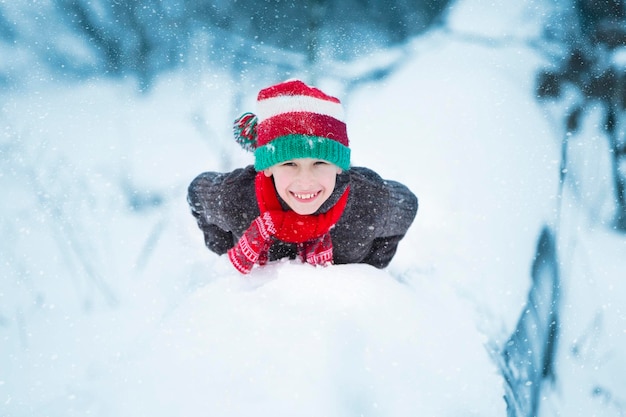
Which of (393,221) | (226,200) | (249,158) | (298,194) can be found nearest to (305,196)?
(298,194)

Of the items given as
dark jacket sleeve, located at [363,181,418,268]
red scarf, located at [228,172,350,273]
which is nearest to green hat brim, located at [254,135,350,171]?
red scarf, located at [228,172,350,273]

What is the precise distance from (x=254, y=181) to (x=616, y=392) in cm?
114

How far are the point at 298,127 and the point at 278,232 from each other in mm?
239

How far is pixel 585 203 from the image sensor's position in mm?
1758

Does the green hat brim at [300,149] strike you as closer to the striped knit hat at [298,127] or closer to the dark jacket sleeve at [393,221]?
the striped knit hat at [298,127]

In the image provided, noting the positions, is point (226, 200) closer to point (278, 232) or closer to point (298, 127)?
point (278, 232)

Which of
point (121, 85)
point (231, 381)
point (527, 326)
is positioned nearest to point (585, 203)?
point (527, 326)

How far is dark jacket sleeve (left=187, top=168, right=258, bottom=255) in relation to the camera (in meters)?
1.27

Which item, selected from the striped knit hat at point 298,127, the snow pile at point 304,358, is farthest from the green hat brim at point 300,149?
the snow pile at point 304,358

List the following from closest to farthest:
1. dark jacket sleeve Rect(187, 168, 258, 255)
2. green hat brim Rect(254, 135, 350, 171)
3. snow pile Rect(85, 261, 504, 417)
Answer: snow pile Rect(85, 261, 504, 417) → green hat brim Rect(254, 135, 350, 171) → dark jacket sleeve Rect(187, 168, 258, 255)

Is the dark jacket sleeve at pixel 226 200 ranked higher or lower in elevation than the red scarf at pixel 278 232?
higher

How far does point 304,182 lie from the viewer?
1036 mm

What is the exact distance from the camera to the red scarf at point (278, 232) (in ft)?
3.62

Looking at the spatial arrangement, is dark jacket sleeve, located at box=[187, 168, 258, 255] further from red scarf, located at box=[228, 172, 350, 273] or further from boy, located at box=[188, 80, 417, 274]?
red scarf, located at box=[228, 172, 350, 273]
